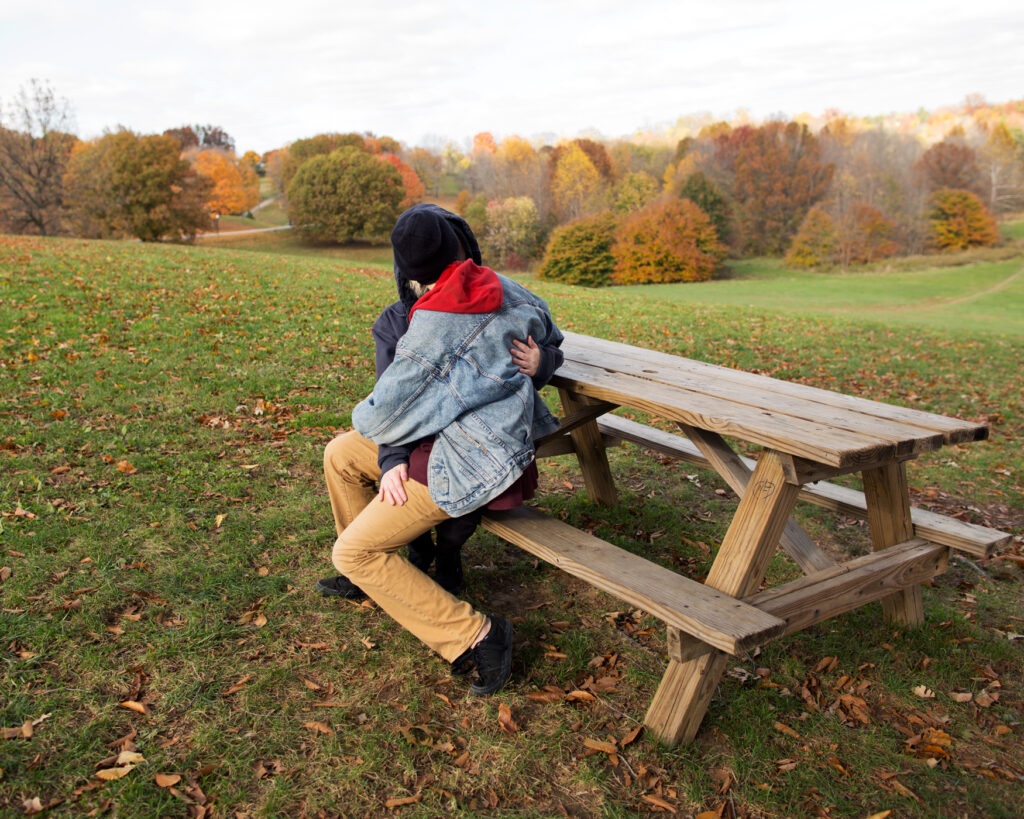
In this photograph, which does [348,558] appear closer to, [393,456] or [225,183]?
[393,456]

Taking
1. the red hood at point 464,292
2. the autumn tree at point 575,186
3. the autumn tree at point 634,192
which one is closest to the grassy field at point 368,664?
the red hood at point 464,292

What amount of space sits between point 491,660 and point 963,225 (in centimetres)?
5975

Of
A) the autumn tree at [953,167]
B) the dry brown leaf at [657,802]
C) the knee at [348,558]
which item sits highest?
the autumn tree at [953,167]

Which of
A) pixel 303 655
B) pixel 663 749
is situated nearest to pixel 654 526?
pixel 663 749

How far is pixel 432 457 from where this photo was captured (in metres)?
2.79

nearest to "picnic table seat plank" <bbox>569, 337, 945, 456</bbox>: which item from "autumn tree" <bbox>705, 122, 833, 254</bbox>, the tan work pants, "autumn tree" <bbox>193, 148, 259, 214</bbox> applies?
the tan work pants

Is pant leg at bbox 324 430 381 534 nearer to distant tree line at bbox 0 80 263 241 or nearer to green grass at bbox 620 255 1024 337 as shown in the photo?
green grass at bbox 620 255 1024 337

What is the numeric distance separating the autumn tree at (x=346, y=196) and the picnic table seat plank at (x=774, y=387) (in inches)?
2050

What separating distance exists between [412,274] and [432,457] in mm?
719

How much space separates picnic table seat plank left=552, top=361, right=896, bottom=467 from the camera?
7.75 ft

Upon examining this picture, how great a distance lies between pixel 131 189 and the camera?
3922 cm

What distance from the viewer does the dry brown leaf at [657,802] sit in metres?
2.39

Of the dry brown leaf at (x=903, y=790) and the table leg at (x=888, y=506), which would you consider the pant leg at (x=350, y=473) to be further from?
the dry brown leaf at (x=903, y=790)

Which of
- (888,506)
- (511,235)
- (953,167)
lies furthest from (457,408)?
(953,167)
